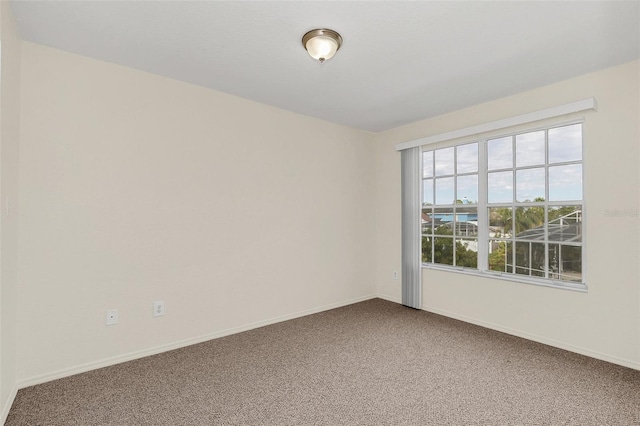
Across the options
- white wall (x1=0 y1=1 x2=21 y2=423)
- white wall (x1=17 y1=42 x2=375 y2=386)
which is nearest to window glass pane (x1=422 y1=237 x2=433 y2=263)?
white wall (x1=17 y1=42 x2=375 y2=386)

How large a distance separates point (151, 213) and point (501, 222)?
12.2ft

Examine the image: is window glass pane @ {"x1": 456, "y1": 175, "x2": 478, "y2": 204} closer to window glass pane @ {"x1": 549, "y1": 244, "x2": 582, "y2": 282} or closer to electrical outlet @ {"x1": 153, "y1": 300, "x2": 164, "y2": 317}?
window glass pane @ {"x1": 549, "y1": 244, "x2": 582, "y2": 282}

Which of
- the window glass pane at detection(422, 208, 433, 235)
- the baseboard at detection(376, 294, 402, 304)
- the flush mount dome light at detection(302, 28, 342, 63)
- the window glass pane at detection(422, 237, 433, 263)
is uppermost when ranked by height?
the flush mount dome light at detection(302, 28, 342, 63)

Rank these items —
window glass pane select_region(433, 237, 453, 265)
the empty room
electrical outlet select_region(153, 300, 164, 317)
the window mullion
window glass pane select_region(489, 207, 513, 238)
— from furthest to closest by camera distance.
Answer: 1. window glass pane select_region(433, 237, 453, 265)
2. the window mullion
3. window glass pane select_region(489, 207, 513, 238)
4. electrical outlet select_region(153, 300, 164, 317)
5. the empty room

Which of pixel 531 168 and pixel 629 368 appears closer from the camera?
pixel 629 368

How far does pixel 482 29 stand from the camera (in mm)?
2295

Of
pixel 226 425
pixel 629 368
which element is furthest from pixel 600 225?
pixel 226 425

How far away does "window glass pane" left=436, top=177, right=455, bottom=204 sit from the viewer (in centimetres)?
420

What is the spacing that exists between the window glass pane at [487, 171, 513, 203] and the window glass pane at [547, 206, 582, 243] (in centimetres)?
44

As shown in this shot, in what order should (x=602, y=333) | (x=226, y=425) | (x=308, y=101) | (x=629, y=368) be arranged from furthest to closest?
(x=308, y=101)
(x=602, y=333)
(x=629, y=368)
(x=226, y=425)

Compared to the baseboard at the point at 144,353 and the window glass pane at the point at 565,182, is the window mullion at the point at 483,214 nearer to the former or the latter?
the window glass pane at the point at 565,182

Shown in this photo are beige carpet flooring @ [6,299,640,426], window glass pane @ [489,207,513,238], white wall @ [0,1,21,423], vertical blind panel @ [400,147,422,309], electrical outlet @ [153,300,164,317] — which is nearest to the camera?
white wall @ [0,1,21,423]

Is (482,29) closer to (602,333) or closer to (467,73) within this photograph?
(467,73)

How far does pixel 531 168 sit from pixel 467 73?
1310mm
